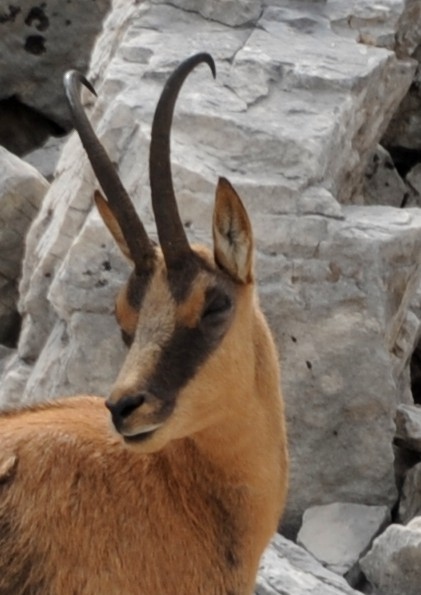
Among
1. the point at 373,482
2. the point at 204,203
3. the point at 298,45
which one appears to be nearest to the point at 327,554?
the point at 373,482

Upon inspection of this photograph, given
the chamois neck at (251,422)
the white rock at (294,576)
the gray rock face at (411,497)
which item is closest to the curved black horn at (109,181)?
the chamois neck at (251,422)

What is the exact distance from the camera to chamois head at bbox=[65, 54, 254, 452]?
244 inches

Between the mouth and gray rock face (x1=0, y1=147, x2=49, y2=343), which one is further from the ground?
the mouth

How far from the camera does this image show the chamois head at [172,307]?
6203 millimetres

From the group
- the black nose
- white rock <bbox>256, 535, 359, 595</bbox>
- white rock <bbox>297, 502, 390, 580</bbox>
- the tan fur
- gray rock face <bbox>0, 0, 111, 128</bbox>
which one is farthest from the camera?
gray rock face <bbox>0, 0, 111, 128</bbox>

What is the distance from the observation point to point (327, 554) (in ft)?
29.2

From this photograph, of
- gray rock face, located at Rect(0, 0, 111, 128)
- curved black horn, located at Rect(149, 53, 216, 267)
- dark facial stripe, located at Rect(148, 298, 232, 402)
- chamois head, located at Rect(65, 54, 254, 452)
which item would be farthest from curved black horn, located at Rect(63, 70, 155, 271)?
gray rock face, located at Rect(0, 0, 111, 128)

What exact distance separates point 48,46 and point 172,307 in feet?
27.3

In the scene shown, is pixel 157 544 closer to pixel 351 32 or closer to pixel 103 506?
pixel 103 506

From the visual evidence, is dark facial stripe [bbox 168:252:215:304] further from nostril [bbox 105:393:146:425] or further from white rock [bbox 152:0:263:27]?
white rock [bbox 152:0:263:27]

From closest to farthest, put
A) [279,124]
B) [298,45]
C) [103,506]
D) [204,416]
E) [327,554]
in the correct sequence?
[204,416]
[103,506]
[327,554]
[279,124]
[298,45]

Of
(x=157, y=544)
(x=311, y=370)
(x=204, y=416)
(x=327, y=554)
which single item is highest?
(x=204, y=416)

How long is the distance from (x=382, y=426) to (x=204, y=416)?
3.06 meters

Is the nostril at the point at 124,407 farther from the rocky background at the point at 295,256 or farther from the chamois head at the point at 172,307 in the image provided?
the rocky background at the point at 295,256
